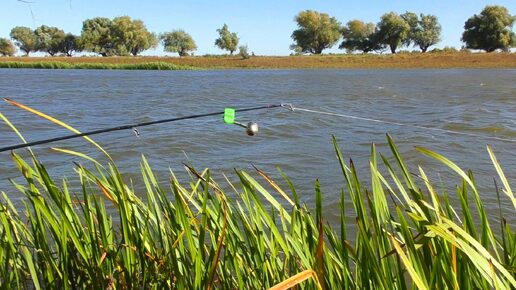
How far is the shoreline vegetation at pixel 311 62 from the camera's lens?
48.3 m

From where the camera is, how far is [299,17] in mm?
82938

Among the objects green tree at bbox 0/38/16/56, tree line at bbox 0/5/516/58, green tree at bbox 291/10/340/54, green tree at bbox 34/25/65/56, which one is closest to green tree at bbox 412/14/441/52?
tree line at bbox 0/5/516/58

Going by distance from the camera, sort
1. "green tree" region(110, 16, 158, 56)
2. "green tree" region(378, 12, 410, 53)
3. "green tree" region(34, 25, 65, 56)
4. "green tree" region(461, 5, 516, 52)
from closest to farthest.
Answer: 1. "green tree" region(461, 5, 516, 52)
2. "green tree" region(378, 12, 410, 53)
3. "green tree" region(110, 16, 158, 56)
4. "green tree" region(34, 25, 65, 56)

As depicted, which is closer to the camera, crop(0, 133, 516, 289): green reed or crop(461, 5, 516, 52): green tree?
crop(0, 133, 516, 289): green reed

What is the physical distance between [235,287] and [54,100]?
14573mm

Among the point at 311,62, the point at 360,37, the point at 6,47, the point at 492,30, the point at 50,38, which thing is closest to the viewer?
the point at 311,62

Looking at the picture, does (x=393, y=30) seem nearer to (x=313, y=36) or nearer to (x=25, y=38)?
(x=313, y=36)

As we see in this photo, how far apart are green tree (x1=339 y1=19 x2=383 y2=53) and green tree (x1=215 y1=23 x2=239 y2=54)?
1834cm

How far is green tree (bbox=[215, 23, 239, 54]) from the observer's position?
83.6 meters

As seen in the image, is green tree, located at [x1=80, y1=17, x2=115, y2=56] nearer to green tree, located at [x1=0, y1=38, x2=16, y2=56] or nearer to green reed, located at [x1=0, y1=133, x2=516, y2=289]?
green tree, located at [x1=0, y1=38, x2=16, y2=56]

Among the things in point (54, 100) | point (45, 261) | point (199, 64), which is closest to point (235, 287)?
point (45, 261)

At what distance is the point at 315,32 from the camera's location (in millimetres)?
82312

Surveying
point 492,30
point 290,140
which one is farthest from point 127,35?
point 290,140

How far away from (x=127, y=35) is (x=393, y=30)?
43.4 meters
